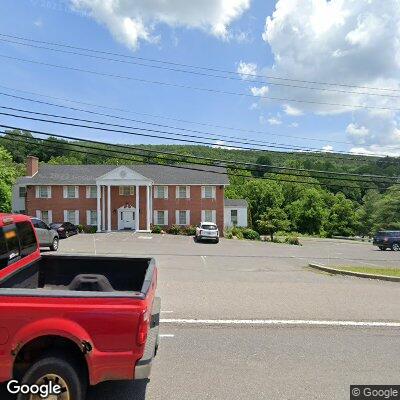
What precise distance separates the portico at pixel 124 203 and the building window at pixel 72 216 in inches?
104

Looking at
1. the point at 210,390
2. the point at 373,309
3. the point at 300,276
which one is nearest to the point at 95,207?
the point at 300,276

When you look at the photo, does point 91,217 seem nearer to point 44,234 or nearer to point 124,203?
point 124,203

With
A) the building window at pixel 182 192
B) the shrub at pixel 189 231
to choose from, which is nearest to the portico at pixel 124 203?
the building window at pixel 182 192

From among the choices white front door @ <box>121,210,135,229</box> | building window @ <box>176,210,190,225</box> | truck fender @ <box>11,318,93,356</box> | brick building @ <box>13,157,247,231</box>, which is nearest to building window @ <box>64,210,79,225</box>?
brick building @ <box>13,157,247,231</box>

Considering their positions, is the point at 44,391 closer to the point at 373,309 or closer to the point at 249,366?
the point at 249,366

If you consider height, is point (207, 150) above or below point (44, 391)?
above

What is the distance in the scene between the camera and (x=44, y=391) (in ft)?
12.2

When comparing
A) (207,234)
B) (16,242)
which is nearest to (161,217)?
(207,234)

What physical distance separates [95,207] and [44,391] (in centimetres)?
4121

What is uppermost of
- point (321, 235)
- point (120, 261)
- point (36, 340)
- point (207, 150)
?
point (207, 150)

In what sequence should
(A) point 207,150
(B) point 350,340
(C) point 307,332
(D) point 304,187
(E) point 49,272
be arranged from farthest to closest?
(A) point 207,150
(D) point 304,187
(C) point 307,332
(B) point 350,340
(E) point 49,272

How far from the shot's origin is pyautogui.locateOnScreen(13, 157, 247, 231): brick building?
42969mm

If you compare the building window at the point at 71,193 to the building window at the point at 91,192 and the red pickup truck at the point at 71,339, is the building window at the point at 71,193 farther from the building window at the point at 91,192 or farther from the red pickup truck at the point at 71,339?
the red pickup truck at the point at 71,339

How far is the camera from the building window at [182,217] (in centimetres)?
4412
